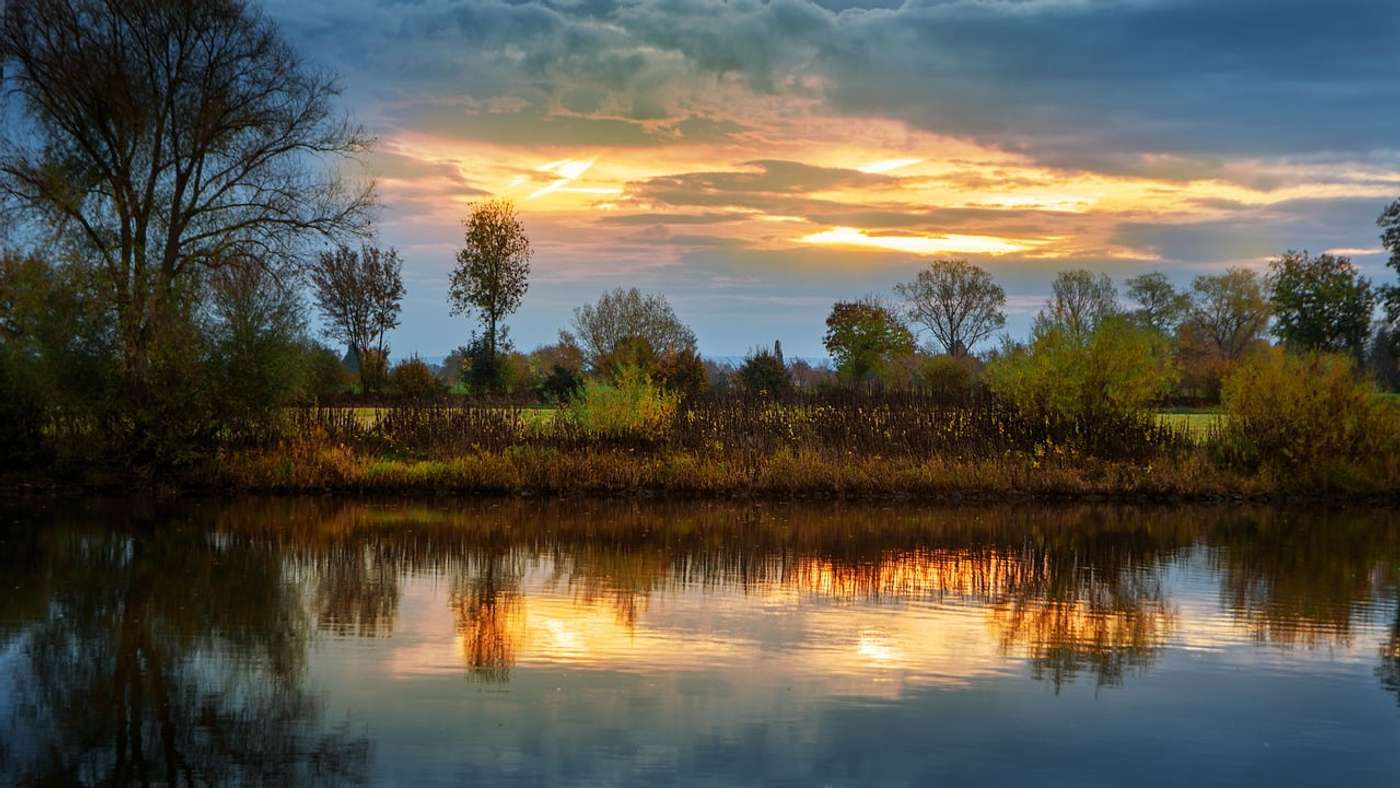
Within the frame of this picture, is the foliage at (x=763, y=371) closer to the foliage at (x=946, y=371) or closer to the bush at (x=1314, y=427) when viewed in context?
the foliage at (x=946, y=371)

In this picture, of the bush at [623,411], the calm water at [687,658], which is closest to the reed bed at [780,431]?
the bush at [623,411]

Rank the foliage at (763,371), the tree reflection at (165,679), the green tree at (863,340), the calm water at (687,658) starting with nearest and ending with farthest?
the tree reflection at (165,679)
the calm water at (687,658)
the foliage at (763,371)
the green tree at (863,340)

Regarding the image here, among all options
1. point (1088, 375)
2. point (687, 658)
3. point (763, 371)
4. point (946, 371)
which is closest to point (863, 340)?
point (946, 371)

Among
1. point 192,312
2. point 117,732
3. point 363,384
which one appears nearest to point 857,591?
point 117,732

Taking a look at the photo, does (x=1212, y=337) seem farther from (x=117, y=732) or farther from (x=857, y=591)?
(x=117, y=732)

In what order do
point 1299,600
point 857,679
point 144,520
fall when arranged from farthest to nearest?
→ point 144,520
point 1299,600
point 857,679

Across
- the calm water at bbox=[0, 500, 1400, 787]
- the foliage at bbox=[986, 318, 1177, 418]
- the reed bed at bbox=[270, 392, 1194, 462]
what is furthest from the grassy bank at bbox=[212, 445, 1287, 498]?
the calm water at bbox=[0, 500, 1400, 787]

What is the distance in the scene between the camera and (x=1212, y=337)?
83.8 meters

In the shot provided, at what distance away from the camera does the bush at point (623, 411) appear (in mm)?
24219

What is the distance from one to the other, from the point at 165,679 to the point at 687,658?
13.5 feet

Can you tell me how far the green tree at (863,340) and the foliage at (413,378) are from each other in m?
19.4

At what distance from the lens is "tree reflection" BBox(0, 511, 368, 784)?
7.00m

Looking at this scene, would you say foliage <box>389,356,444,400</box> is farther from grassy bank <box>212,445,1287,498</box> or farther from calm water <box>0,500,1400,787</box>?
calm water <box>0,500,1400,787</box>

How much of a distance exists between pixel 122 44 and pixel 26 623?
18.7 m
